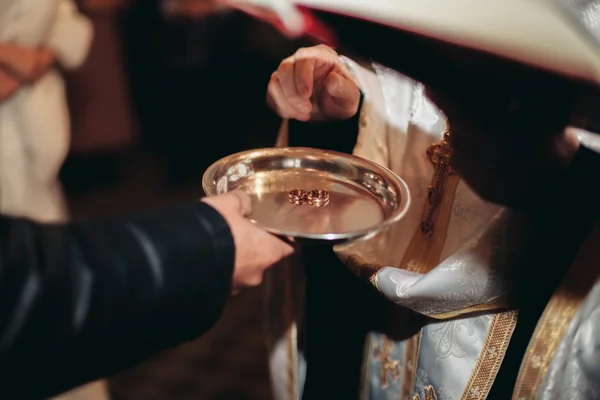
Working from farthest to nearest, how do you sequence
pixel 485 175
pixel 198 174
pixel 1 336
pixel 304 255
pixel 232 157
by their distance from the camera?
pixel 198 174 → pixel 304 255 → pixel 232 157 → pixel 485 175 → pixel 1 336

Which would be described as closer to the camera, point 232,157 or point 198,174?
point 232,157

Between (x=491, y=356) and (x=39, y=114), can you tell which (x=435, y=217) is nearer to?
(x=491, y=356)

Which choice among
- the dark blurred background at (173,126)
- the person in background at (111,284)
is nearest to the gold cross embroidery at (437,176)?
the person in background at (111,284)

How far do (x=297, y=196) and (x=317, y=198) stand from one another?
0.02 m

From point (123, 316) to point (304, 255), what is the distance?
36 centimetres

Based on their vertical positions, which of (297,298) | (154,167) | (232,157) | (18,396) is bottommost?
(154,167)

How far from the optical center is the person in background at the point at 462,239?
1.63 ft

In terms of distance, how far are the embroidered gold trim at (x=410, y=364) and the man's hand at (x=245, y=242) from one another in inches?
10.1

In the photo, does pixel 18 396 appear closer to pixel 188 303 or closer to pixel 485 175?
pixel 188 303

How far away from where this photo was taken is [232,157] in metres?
0.61

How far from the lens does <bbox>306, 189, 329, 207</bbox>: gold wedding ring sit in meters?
0.57

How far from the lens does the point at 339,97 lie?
0.64 metres

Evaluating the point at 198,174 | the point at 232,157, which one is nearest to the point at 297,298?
the point at 232,157

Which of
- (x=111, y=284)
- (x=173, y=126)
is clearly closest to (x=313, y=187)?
(x=111, y=284)
